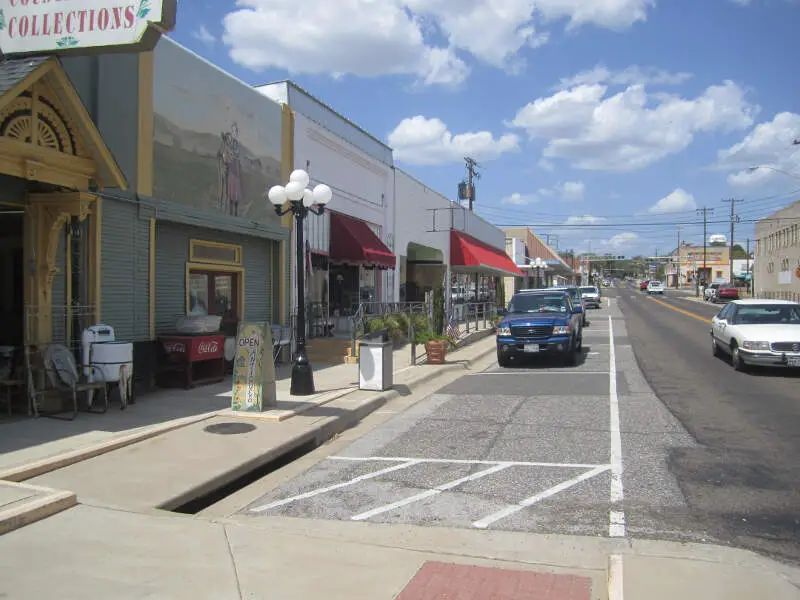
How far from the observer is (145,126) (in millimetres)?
11188

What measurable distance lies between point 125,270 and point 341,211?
8.59 meters

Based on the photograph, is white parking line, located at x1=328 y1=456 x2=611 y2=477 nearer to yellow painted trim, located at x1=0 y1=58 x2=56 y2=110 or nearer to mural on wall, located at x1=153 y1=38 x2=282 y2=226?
yellow painted trim, located at x1=0 y1=58 x2=56 y2=110

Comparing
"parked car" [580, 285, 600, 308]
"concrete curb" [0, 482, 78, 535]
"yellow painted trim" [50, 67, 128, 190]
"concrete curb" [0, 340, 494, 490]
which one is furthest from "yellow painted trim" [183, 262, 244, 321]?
"parked car" [580, 285, 600, 308]

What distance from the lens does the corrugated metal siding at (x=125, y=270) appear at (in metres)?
10.3

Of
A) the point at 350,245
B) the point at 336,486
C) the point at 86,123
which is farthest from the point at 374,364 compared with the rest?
the point at 350,245

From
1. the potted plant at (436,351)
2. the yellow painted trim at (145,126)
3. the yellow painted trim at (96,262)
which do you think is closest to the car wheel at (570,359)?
the potted plant at (436,351)

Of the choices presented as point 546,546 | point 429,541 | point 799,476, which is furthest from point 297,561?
point 799,476

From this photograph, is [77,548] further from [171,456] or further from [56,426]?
[56,426]

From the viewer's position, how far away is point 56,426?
8.13m

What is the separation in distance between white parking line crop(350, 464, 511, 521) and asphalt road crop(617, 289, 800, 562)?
1831 millimetres

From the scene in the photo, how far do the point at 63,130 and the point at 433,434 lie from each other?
620cm

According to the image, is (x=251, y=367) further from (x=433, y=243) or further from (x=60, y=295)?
(x=433, y=243)

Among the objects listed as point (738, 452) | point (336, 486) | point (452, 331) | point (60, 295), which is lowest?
point (336, 486)

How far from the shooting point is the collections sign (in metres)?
8.23
